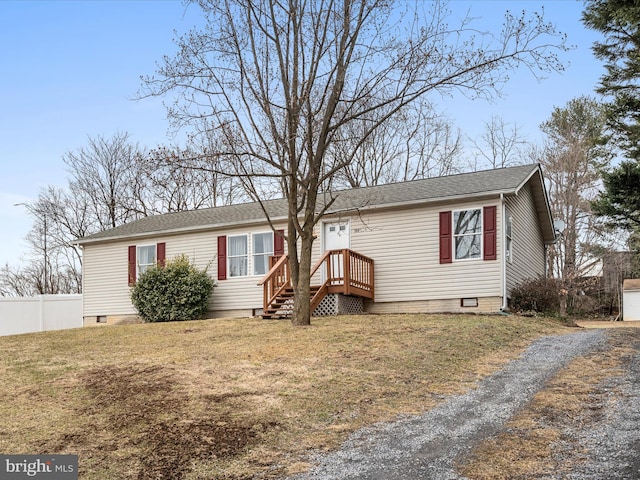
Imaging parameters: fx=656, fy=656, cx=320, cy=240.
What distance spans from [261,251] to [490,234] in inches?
269

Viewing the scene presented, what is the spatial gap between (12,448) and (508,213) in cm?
1305

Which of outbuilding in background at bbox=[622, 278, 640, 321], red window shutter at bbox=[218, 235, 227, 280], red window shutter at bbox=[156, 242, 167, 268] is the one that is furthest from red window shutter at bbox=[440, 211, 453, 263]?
outbuilding in background at bbox=[622, 278, 640, 321]

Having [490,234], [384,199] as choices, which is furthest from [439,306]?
[384,199]

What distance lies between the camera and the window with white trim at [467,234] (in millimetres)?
16453

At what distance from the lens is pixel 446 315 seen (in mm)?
15750

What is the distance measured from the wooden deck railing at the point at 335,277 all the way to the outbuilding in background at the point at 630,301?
15499 millimetres

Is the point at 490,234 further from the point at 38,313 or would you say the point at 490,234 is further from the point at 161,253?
the point at 38,313

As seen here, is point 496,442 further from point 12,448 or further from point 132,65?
point 132,65

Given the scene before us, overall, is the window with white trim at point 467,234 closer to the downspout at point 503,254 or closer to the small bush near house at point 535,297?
the downspout at point 503,254

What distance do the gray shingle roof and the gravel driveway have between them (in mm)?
7349

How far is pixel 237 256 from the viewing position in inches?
782

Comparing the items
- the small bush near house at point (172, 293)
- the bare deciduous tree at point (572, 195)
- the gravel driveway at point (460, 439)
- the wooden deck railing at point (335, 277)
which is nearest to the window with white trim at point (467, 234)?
the wooden deck railing at point (335, 277)

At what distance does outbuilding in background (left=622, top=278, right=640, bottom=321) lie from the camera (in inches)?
1093

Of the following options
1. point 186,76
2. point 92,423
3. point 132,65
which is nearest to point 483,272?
point 186,76
